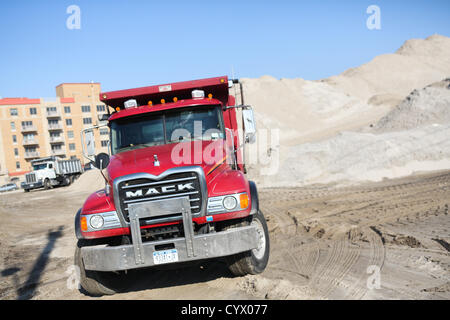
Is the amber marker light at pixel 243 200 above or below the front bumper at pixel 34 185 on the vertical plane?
above

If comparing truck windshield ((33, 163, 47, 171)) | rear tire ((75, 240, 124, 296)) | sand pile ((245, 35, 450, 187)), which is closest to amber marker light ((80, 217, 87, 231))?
rear tire ((75, 240, 124, 296))

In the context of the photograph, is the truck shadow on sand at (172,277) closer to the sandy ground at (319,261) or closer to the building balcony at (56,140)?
the sandy ground at (319,261)

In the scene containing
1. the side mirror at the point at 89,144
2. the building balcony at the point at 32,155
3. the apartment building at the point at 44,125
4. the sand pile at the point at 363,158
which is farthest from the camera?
the building balcony at the point at 32,155

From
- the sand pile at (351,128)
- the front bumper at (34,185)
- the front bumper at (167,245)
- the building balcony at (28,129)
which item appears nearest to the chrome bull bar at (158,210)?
the front bumper at (167,245)

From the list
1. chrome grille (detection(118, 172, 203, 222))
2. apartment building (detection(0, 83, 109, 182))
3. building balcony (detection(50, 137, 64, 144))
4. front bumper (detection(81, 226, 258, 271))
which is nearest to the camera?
front bumper (detection(81, 226, 258, 271))

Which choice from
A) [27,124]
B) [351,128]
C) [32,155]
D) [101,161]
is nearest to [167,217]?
[101,161]

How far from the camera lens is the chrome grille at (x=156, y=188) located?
195 inches

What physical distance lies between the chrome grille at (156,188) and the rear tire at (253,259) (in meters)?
1.06

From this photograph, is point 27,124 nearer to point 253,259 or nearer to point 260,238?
point 260,238

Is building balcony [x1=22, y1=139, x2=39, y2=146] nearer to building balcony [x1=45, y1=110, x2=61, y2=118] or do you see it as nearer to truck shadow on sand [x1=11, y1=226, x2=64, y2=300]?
building balcony [x1=45, y1=110, x2=61, y2=118]

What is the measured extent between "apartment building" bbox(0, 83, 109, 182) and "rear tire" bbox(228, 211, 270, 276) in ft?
191

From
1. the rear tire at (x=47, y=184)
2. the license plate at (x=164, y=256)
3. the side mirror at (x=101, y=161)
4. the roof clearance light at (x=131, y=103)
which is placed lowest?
A: the rear tire at (x=47, y=184)

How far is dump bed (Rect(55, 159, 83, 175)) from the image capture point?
114ft
